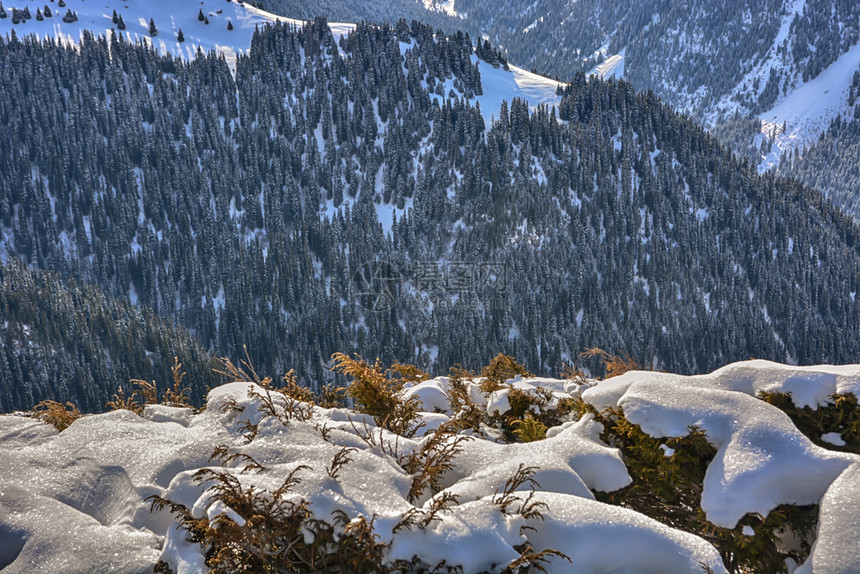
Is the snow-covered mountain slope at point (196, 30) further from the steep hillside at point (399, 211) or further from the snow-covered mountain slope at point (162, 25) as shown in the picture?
the steep hillside at point (399, 211)

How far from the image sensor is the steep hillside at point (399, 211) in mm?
153750

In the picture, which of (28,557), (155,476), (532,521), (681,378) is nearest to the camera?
(28,557)

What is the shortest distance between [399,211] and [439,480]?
166 metres

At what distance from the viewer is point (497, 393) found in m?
9.64

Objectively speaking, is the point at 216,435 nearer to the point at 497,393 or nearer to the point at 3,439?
the point at 3,439

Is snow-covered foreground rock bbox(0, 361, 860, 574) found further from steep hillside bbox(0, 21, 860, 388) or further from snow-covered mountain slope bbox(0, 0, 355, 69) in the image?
snow-covered mountain slope bbox(0, 0, 355, 69)

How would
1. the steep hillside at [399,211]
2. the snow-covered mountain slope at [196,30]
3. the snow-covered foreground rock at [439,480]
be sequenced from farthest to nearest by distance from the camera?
1. the snow-covered mountain slope at [196,30]
2. the steep hillside at [399,211]
3. the snow-covered foreground rock at [439,480]

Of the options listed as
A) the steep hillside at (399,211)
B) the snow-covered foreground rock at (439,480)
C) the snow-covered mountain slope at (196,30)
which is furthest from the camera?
the snow-covered mountain slope at (196,30)

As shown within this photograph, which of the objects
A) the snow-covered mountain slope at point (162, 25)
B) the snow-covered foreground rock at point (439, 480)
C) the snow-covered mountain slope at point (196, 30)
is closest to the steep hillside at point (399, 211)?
the snow-covered mountain slope at point (196, 30)

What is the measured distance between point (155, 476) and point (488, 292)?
156 metres

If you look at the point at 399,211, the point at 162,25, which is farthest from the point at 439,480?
the point at 162,25

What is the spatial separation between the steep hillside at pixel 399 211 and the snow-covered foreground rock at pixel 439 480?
458 ft

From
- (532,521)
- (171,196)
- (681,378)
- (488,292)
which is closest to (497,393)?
(681,378)

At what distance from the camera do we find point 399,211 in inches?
6673
